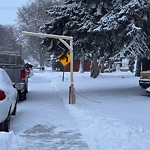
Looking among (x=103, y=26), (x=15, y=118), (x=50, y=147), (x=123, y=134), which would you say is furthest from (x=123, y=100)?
(x=50, y=147)

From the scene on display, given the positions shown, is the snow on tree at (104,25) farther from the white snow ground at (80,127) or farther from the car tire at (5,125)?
the car tire at (5,125)

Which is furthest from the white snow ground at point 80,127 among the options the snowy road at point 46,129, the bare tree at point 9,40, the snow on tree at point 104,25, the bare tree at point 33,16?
the bare tree at point 9,40

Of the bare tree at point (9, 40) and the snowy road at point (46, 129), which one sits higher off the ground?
the bare tree at point (9, 40)

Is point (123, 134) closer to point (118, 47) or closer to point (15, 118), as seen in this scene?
point (15, 118)

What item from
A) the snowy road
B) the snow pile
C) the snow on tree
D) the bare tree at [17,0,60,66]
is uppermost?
the bare tree at [17,0,60,66]

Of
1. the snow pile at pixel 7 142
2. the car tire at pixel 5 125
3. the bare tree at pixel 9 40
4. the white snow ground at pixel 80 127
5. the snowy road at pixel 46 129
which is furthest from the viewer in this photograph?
the bare tree at pixel 9 40

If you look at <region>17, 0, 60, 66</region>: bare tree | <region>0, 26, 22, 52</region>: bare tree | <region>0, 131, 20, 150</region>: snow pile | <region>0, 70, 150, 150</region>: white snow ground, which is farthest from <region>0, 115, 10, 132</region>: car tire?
<region>0, 26, 22, 52</region>: bare tree

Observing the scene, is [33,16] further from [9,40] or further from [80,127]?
[80,127]

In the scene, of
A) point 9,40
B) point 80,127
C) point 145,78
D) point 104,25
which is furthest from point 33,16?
point 80,127

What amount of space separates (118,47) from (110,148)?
11043 millimetres

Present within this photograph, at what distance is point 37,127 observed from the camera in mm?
10641

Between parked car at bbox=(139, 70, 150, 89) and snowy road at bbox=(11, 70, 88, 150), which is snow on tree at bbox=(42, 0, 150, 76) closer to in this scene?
parked car at bbox=(139, 70, 150, 89)

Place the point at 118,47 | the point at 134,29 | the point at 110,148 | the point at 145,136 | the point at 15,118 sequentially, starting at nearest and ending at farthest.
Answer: the point at 110,148, the point at 145,136, the point at 15,118, the point at 134,29, the point at 118,47

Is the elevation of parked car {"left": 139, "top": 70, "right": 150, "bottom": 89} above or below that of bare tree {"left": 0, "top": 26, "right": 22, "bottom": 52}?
below
